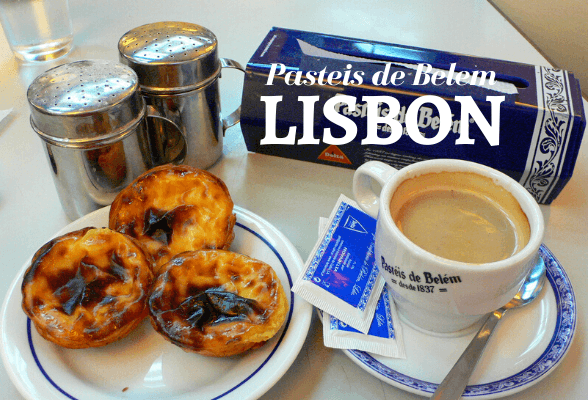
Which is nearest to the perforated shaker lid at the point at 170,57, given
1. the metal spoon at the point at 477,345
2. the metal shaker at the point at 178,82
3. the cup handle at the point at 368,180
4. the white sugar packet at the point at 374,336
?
the metal shaker at the point at 178,82

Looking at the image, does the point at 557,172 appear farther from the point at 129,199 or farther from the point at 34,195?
the point at 34,195

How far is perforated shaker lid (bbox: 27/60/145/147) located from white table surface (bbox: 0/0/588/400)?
0.68 feet

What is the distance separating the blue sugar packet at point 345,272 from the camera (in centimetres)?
58

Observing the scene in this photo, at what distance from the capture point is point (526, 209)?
56 cm

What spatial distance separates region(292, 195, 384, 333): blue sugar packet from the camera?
0.58 metres

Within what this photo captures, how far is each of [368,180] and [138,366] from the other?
0.37 m

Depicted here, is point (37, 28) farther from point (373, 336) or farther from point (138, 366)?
point (373, 336)

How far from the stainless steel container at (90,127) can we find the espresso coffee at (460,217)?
39 cm

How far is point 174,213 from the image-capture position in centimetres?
65

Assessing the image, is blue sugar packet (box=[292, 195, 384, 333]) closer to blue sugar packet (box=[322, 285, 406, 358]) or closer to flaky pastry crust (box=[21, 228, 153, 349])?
blue sugar packet (box=[322, 285, 406, 358])

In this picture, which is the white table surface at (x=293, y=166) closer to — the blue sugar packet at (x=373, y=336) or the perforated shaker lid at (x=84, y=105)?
the blue sugar packet at (x=373, y=336)

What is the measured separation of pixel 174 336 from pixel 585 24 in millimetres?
1800

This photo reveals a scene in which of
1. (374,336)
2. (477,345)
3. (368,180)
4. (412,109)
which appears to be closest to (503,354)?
(477,345)

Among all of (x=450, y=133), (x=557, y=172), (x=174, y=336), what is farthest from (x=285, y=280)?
(x=557, y=172)
